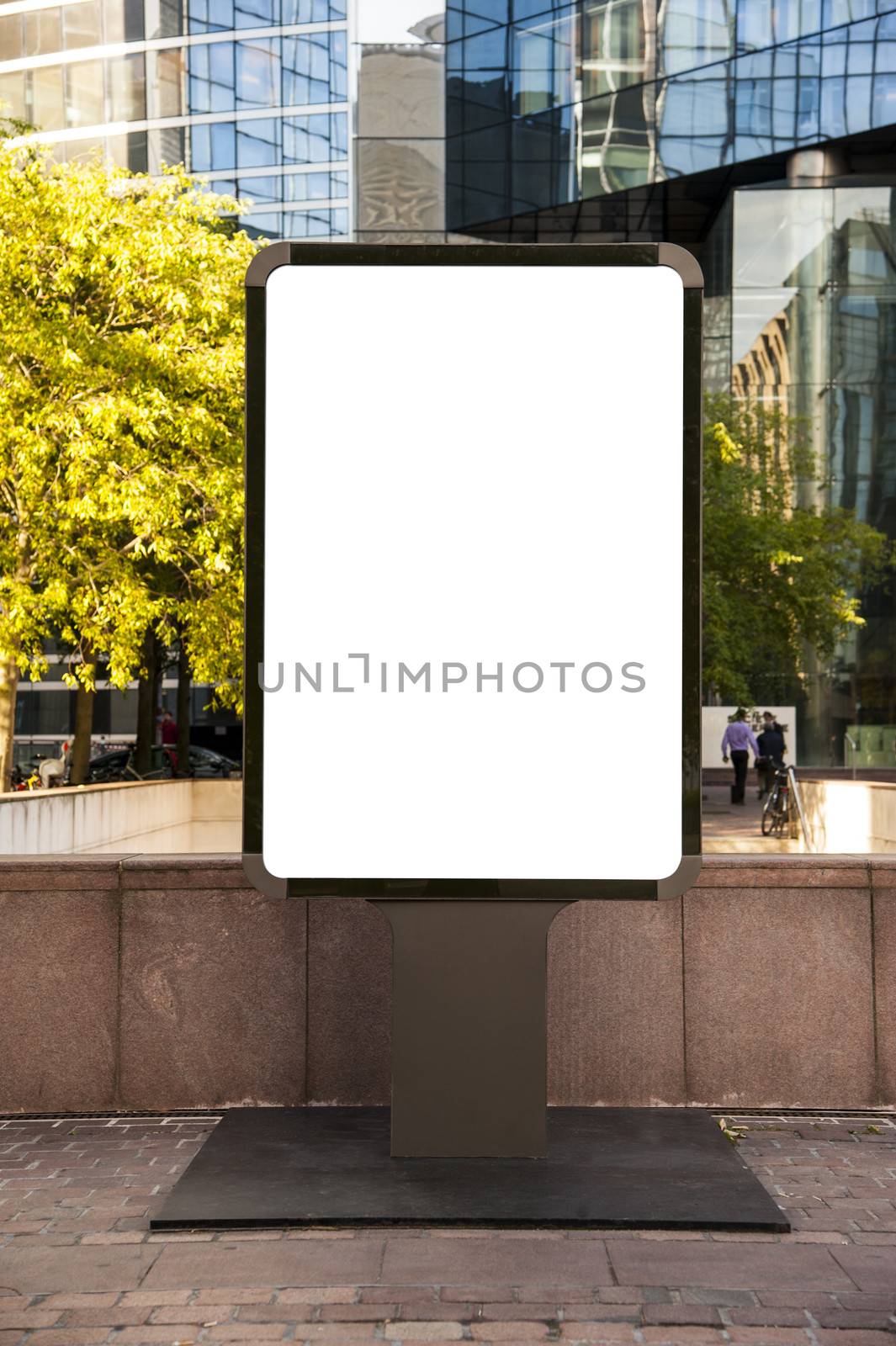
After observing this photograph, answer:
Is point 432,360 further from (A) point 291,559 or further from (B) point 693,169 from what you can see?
(B) point 693,169

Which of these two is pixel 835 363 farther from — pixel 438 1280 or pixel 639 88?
pixel 438 1280

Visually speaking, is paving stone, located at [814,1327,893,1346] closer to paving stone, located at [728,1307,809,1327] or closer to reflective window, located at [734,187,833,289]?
paving stone, located at [728,1307,809,1327]

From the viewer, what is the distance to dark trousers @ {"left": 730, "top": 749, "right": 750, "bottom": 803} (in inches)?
1226

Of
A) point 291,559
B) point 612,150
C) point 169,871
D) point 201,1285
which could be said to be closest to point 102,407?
point 169,871

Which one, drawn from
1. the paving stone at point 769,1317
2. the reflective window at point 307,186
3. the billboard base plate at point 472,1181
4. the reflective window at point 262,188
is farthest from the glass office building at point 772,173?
the paving stone at point 769,1317

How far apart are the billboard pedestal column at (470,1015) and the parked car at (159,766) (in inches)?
922

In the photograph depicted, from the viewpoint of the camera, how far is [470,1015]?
5.58 metres

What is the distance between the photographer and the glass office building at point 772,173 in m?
37.4

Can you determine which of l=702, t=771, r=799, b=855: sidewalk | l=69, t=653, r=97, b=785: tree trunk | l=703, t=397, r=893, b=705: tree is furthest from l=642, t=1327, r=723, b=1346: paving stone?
l=703, t=397, r=893, b=705: tree

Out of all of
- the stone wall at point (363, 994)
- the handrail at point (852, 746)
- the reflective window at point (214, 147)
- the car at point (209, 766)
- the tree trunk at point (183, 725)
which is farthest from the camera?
the reflective window at point (214, 147)

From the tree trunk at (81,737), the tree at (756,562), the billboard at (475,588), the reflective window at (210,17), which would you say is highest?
the reflective window at (210,17)

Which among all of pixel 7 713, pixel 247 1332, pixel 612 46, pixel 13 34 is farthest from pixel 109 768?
pixel 13 34

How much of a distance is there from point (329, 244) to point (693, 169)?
119ft

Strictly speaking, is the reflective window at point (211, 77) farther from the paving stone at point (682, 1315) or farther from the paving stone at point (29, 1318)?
the paving stone at point (682, 1315)
